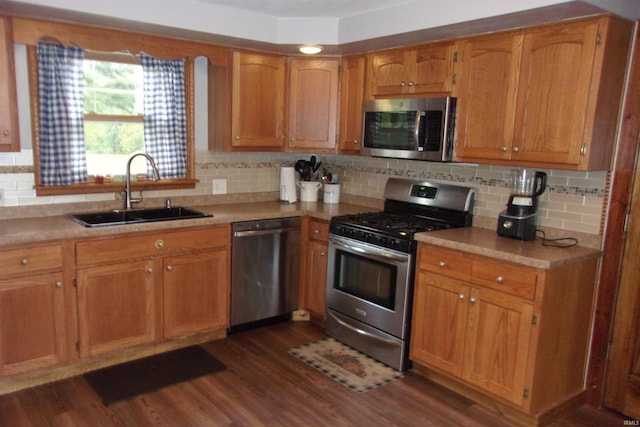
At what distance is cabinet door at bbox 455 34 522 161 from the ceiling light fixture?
1.15 meters

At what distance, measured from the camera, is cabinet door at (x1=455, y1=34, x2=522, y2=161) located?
2912 millimetres

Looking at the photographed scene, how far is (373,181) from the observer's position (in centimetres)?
423

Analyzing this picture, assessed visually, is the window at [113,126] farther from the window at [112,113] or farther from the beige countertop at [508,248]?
the beige countertop at [508,248]

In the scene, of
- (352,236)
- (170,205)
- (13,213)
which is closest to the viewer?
(13,213)

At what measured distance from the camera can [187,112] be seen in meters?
3.88

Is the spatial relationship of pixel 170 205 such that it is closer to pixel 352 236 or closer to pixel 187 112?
pixel 187 112

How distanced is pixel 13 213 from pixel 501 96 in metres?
3.12

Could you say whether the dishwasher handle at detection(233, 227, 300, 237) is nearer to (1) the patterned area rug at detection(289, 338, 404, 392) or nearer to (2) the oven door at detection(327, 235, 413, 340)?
(2) the oven door at detection(327, 235, 413, 340)

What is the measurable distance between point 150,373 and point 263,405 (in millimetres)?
814

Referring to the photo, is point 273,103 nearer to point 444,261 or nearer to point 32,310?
point 444,261

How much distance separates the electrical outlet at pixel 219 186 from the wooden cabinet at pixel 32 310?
1.45 metres

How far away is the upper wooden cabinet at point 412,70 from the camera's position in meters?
3.24

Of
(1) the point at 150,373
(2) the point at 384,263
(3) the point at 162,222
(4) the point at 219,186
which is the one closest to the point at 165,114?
(4) the point at 219,186

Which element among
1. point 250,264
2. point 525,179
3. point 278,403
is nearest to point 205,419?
point 278,403
